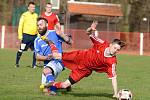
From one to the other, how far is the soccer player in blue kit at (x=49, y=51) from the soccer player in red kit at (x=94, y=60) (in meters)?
0.16

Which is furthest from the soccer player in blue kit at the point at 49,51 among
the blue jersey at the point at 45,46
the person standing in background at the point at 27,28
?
the person standing in background at the point at 27,28

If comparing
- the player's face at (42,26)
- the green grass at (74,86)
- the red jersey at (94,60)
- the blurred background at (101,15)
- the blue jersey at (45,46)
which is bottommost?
the green grass at (74,86)

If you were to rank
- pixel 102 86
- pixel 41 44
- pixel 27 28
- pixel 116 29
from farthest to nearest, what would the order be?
pixel 116 29 < pixel 27 28 < pixel 102 86 < pixel 41 44

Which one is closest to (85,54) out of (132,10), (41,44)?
(41,44)

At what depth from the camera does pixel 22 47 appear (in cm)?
1714

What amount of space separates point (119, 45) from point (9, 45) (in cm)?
2387

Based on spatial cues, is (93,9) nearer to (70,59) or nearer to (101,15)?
(101,15)

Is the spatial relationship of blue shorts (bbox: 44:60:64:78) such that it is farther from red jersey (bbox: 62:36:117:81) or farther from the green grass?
the green grass

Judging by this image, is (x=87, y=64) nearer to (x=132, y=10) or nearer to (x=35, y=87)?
(x=35, y=87)

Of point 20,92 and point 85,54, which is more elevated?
point 85,54

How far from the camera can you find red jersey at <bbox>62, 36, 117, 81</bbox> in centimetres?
982

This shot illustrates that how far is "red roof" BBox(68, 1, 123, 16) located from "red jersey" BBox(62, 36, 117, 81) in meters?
34.7

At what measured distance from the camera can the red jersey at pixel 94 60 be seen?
9820mm

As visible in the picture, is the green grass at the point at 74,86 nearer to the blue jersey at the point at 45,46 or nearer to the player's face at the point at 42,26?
the blue jersey at the point at 45,46
